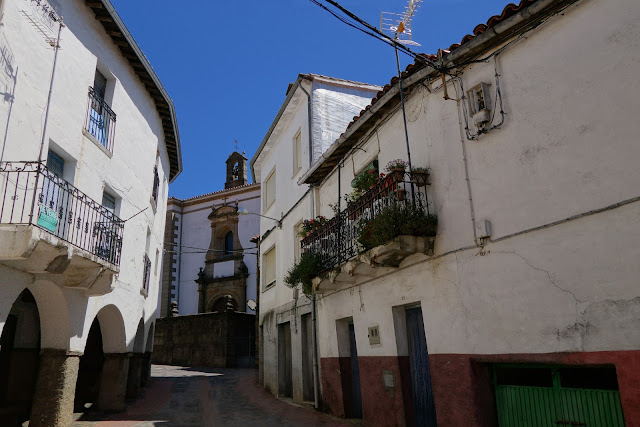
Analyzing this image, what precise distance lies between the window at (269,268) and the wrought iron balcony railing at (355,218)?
204 inches

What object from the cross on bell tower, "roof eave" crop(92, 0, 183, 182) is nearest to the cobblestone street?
"roof eave" crop(92, 0, 183, 182)

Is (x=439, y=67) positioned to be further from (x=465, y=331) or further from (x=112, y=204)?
(x=112, y=204)

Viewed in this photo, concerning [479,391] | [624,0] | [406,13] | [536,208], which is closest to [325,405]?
[479,391]

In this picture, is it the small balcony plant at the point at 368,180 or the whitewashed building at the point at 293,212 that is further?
the whitewashed building at the point at 293,212

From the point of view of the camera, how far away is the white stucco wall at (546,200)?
5320 millimetres

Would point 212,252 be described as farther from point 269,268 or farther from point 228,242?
point 269,268

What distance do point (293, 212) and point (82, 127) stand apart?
6974 mm

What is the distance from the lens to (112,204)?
37.7 ft

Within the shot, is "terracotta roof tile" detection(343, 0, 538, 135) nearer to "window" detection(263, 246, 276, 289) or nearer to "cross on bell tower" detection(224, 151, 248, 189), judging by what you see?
"window" detection(263, 246, 276, 289)

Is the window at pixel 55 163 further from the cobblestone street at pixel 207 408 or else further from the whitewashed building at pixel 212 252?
the whitewashed building at pixel 212 252

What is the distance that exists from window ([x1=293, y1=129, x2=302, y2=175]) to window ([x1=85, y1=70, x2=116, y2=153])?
5.85 m

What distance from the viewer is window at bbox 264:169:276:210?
1838 cm

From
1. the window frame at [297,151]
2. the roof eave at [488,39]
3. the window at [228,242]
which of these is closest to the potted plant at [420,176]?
the roof eave at [488,39]

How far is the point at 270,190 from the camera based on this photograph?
18844 millimetres
